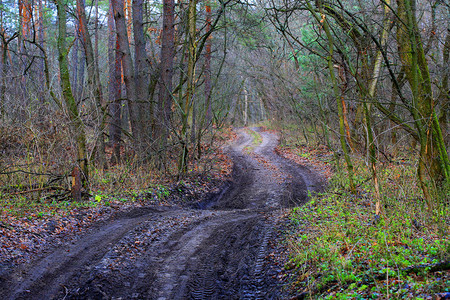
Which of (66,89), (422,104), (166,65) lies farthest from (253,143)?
(422,104)

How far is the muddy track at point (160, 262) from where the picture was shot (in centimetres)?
497

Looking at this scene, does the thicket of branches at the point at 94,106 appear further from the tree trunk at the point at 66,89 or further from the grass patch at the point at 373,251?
the grass patch at the point at 373,251

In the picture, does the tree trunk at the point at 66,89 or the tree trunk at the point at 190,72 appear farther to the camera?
the tree trunk at the point at 190,72

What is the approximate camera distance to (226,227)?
8.08 m

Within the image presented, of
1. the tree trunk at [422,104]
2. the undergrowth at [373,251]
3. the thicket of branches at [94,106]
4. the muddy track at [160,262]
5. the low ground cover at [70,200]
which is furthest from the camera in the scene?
the thicket of branches at [94,106]

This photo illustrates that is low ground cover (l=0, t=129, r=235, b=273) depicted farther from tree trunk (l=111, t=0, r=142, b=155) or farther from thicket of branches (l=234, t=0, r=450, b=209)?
thicket of branches (l=234, t=0, r=450, b=209)

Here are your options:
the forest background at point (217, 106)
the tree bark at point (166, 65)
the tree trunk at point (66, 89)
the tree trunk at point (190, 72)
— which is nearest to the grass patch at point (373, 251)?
the forest background at point (217, 106)

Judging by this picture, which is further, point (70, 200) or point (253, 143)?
point (253, 143)

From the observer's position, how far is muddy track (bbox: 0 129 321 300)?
4973mm

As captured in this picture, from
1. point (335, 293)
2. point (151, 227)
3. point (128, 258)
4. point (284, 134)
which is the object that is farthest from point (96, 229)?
point (284, 134)

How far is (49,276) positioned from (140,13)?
37.1 ft

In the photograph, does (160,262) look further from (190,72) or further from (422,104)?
(190,72)

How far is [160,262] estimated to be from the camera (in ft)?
19.8

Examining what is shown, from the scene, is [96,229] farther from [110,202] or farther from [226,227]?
[226,227]
